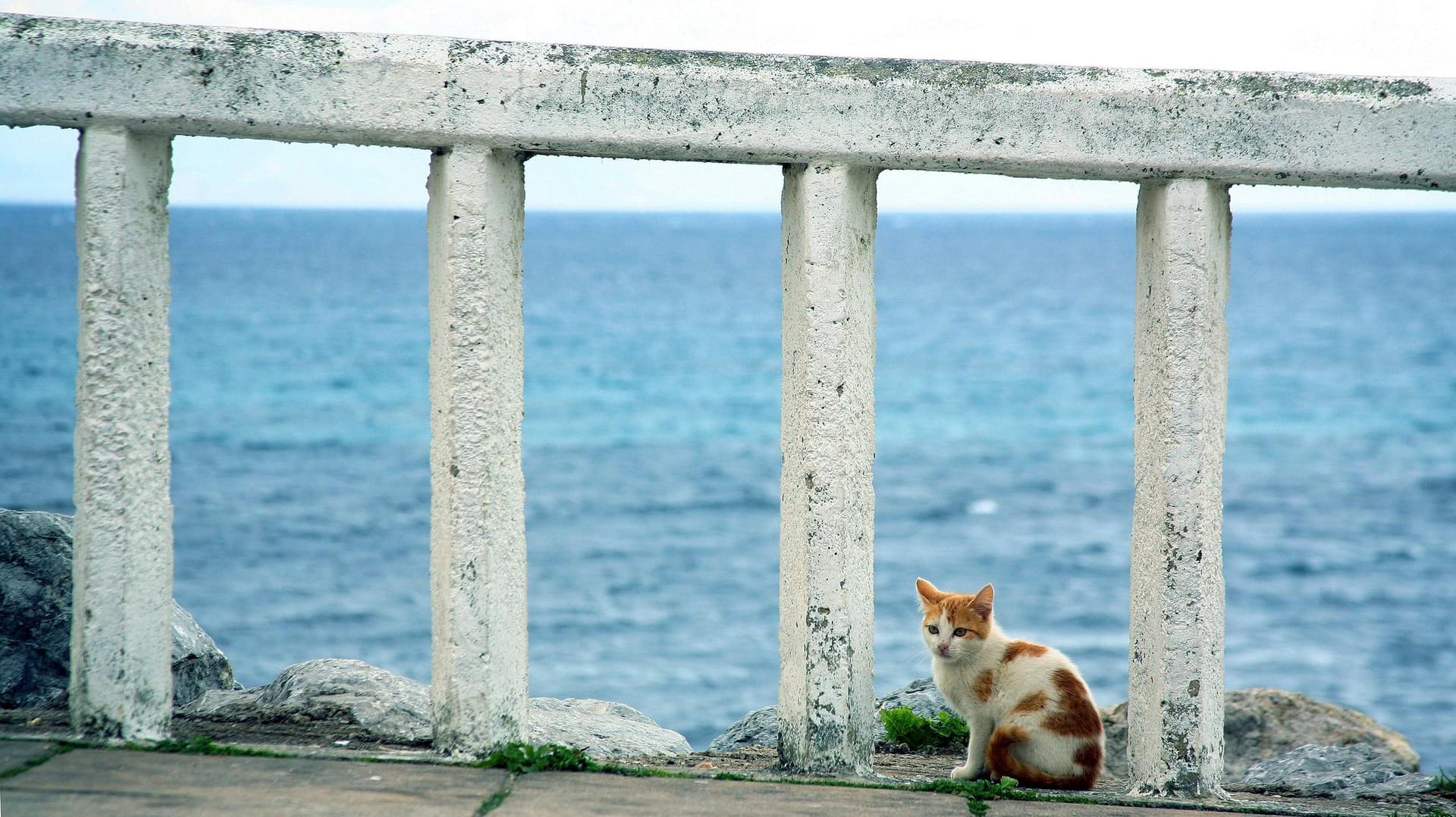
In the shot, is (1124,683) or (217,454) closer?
(1124,683)

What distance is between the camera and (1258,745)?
554 centimetres

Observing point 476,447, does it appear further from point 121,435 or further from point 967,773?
point 967,773

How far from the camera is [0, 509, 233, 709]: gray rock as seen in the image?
13.1 ft

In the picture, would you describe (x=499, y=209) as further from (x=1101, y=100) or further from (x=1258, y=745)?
(x=1258, y=745)

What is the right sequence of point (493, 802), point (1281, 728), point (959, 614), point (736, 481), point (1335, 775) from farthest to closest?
1. point (736, 481)
2. point (1281, 728)
3. point (1335, 775)
4. point (959, 614)
5. point (493, 802)

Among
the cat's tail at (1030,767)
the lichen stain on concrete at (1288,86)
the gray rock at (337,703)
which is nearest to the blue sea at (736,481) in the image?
the gray rock at (337,703)

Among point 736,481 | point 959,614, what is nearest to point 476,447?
point 959,614

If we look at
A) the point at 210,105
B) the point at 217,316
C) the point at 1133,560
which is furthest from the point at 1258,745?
the point at 217,316

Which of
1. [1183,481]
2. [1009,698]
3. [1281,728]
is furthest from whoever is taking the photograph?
[1281,728]

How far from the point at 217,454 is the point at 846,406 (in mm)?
29046

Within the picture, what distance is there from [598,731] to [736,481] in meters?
25.8

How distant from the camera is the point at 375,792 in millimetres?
2982

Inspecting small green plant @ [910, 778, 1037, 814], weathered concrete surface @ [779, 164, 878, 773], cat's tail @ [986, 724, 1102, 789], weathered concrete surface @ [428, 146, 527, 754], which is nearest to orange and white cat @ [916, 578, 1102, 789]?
cat's tail @ [986, 724, 1102, 789]

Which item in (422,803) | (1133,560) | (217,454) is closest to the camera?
(422,803)
